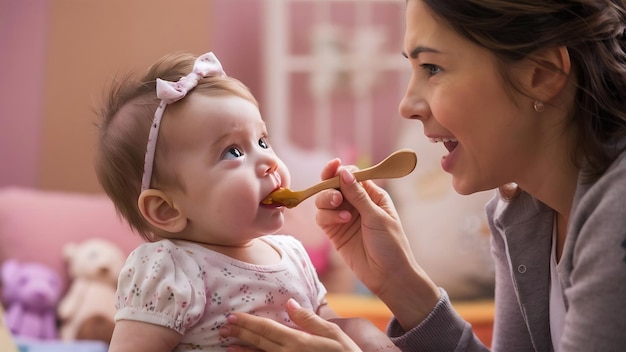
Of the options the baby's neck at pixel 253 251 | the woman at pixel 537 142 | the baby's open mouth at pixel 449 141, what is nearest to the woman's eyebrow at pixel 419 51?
the woman at pixel 537 142

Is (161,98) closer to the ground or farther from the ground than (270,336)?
farther from the ground

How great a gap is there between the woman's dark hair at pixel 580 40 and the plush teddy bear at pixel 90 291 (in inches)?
Result: 71.6

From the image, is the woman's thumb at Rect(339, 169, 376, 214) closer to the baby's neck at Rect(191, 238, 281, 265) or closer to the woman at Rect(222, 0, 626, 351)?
the woman at Rect(222, 0, 626, 351)

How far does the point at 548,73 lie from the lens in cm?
120

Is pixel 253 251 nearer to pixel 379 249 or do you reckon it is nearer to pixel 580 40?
pixel 379 249

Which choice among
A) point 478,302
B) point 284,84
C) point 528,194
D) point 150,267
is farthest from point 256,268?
point 284,84

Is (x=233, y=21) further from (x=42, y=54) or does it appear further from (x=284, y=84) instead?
(x=42, y=54)

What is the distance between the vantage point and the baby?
46.3 inches

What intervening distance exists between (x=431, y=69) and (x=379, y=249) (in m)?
0.34

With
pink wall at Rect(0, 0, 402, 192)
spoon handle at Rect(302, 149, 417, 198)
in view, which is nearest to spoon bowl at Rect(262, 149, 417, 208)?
spoon handle at Rect(302, 149, 417, 198)

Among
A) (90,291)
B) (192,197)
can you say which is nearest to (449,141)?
(192,197)

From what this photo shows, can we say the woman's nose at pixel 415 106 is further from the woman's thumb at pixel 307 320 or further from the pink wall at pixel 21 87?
the pink wall at pixel 21 87

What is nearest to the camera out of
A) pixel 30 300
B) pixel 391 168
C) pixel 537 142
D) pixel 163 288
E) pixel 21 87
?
pixel 163 288

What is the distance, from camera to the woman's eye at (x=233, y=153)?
1242mm
